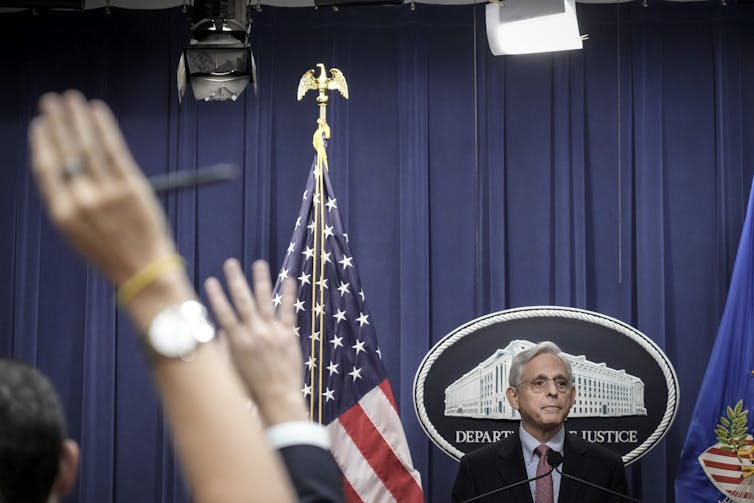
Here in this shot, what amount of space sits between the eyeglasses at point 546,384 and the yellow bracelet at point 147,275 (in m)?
3.62

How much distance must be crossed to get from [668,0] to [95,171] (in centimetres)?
525

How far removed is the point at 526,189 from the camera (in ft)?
17.9

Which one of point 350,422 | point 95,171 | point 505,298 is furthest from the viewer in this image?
point 505,298

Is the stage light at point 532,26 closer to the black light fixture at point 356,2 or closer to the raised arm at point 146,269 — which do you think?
the black light fixture at point 356,2

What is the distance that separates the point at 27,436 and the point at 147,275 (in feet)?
0.76

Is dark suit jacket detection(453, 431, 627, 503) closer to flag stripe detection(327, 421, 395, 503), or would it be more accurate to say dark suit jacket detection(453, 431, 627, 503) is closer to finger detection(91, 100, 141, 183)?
flag stripe detection(327, 421, 395, 503)

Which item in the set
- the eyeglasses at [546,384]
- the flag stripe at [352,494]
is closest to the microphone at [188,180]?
the eyeglasses at [546,384]

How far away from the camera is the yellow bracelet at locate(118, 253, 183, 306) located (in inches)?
29.2

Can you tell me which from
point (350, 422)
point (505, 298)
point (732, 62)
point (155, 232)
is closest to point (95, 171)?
point (155, 232)

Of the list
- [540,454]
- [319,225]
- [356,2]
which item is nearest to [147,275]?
[540,454]

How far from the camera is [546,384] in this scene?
13.9 feet

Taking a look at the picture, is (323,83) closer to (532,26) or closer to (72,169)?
(532,26)

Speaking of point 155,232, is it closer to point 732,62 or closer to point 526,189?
point 526,189

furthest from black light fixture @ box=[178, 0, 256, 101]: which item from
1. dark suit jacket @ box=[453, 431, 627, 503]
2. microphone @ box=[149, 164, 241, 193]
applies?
microphone @ box=[149, 164, 241, 193]
